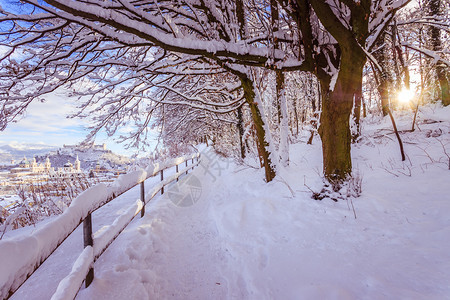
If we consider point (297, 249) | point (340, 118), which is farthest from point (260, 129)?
point (297, 249)

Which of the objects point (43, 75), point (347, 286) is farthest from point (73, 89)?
point (347, 286)

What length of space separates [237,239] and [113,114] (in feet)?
18.8

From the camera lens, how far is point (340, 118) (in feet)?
12.1

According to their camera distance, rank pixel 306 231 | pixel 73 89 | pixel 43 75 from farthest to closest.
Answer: pixel 73 89, pixel 43 75, pixel 306 231

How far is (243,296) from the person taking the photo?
222 cm

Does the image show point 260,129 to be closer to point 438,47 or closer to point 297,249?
point 297,249

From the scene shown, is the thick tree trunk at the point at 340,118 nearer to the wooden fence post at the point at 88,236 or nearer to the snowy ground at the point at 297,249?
the snowy ground at the point at 297,249

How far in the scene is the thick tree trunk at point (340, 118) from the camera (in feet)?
11.4

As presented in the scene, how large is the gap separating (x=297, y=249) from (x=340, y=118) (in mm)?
2450

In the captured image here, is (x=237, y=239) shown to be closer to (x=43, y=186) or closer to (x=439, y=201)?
(x=439, y=201)

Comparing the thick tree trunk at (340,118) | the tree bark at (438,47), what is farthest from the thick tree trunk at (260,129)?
the tree bark at (438,47)

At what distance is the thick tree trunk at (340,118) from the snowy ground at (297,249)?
0.45 metres

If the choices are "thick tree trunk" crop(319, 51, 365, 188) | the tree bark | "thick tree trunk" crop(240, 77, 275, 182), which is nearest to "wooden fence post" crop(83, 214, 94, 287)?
"thick tree trunk" crop(319, 51, 365, 188)

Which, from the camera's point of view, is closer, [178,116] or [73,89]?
[73,89]
